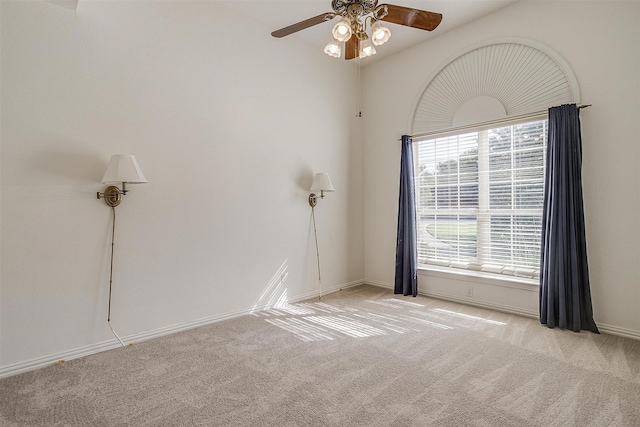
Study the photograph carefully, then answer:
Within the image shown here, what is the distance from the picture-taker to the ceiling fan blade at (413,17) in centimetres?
232

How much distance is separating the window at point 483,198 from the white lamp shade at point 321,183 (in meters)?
1.21

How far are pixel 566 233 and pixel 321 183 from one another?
2.47m

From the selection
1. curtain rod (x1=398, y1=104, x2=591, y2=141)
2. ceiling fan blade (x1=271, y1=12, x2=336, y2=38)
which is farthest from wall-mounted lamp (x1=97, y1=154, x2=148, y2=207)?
curtain rod (x1=398, y1=104, x2=591, y2=141)

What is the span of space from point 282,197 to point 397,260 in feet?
5.55

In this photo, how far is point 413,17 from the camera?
2410 mm

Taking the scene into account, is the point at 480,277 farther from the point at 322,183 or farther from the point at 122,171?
the point at 122,171

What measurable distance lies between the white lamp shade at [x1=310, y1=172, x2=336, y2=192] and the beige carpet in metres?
1.58

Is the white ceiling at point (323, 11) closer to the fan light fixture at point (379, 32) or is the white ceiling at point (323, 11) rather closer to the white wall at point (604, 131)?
the white wall at point (604, 131)

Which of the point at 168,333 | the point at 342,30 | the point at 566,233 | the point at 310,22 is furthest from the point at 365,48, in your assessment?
the point at 168,333

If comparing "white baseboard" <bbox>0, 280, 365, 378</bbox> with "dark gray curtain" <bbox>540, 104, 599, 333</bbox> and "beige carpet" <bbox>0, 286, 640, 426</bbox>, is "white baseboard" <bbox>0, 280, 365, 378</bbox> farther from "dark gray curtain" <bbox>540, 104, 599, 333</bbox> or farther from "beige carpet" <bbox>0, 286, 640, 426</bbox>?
"dark gray curtain" <bbox>540, 104, 599, 333</bbox>

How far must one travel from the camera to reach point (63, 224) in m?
2.56

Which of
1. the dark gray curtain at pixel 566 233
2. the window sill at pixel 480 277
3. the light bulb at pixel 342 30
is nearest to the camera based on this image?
the light bulb at pixel 342 30

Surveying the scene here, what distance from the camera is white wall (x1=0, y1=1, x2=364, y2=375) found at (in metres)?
2.42

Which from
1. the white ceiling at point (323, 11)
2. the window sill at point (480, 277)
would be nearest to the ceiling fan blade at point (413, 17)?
the white ceiling at point (323, 11)
